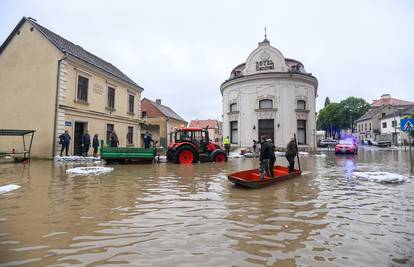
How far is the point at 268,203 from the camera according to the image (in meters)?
5.59

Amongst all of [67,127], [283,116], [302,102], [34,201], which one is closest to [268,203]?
[34,201]

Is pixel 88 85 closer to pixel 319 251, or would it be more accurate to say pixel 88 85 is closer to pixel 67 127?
pixel 67 127

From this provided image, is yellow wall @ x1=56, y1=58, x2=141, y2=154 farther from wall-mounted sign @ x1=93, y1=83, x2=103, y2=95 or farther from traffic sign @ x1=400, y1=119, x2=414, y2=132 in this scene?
traffic sign @ x1=400, y1=119, x2=414, y2=132

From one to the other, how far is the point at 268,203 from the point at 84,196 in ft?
13.4

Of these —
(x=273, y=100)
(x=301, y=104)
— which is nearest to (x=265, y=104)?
(x=273, y=100)

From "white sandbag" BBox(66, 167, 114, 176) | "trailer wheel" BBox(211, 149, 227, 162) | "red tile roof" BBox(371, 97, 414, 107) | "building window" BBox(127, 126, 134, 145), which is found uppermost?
"red tile roof" BBox(371, 97, 414, 107)

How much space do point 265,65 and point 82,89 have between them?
1776cm

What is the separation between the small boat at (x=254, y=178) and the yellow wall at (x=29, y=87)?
12899 millimetres

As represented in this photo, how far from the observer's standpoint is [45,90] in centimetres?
1630

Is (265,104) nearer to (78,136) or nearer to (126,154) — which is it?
(126,154)

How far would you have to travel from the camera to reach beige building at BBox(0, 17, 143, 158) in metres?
16.0

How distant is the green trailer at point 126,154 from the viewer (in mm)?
13406

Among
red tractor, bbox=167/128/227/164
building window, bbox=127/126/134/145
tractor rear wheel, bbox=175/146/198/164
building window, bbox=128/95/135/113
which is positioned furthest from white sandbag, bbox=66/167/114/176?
building window, bbox=128/95/135/113

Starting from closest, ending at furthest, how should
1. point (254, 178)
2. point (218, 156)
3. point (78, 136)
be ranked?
point (254, 178), point (218, 156), point (78, 136)
